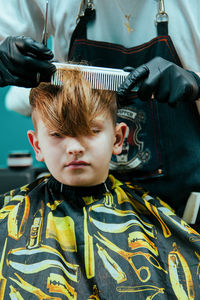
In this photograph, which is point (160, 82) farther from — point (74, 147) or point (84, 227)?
point (84, 227)

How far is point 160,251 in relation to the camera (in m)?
1.37

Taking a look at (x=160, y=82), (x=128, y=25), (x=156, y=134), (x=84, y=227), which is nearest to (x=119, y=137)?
(x=156, y=134)

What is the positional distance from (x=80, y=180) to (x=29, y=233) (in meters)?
0.30

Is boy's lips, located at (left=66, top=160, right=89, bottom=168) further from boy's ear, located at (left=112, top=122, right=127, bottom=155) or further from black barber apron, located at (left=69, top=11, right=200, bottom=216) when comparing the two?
black barber apron, located at (left=69, top=11, right=200, bottom=216)

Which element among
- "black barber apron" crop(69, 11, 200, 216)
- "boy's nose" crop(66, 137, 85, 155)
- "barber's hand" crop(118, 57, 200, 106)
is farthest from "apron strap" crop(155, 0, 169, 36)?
"boy's nose" crop(66, 137, 85, 155)

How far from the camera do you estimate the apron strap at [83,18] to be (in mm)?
1696

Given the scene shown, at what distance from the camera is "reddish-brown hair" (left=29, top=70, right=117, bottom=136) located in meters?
1.35

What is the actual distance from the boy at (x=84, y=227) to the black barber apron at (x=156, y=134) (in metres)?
0.18

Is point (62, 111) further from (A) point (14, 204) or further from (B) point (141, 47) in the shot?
(B) point (141, 47)

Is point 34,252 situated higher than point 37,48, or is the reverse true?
point 37,48

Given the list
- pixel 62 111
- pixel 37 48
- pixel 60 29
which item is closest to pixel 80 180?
pixel 62 111

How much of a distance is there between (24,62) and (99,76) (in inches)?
12.3

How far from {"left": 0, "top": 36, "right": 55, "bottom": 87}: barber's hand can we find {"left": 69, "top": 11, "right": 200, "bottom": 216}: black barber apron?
1.31 feet

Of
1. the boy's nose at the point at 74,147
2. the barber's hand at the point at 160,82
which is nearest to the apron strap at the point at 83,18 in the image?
the barber's hand at the point at 160,82
